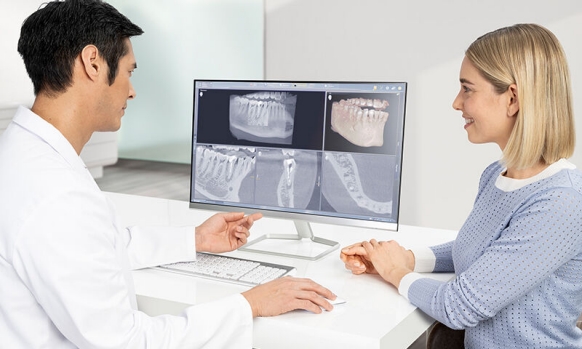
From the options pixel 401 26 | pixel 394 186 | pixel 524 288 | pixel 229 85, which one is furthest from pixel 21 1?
pixel 524 288

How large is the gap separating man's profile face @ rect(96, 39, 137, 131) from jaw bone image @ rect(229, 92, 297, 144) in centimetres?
51

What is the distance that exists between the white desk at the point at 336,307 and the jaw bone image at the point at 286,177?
169 millimetres

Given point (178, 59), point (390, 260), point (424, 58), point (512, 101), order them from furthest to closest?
point (178, 59) < point (424, 58) < point (390, 260) < point (512, 101)

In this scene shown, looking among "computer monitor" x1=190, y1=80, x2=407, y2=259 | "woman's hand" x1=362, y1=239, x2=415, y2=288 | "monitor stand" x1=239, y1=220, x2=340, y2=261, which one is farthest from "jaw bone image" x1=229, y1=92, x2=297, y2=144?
"woman's hand" x1=362, y1=239, x2=415, y2=288

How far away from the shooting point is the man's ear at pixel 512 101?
1.47 metres

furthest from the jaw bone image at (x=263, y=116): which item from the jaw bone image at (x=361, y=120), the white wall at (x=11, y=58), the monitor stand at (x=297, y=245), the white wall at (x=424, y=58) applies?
the white wall at (x=11, y=58)

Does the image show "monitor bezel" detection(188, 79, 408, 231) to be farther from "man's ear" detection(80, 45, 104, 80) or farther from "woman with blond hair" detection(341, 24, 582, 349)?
"man's ear" detection(80, 45, 104, 80)

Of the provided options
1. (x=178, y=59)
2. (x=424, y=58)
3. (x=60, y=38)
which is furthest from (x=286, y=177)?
(x=178, y=59)

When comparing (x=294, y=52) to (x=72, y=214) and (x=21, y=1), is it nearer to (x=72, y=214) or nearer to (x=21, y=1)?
(x=21, y=1)

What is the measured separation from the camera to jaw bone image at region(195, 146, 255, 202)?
1909 millimetres

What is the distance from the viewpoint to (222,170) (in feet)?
6.34

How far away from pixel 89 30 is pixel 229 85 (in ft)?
2.17

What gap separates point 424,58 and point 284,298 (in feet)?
11.6

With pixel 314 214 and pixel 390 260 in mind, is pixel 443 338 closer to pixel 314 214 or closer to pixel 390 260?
pixel 390 260
